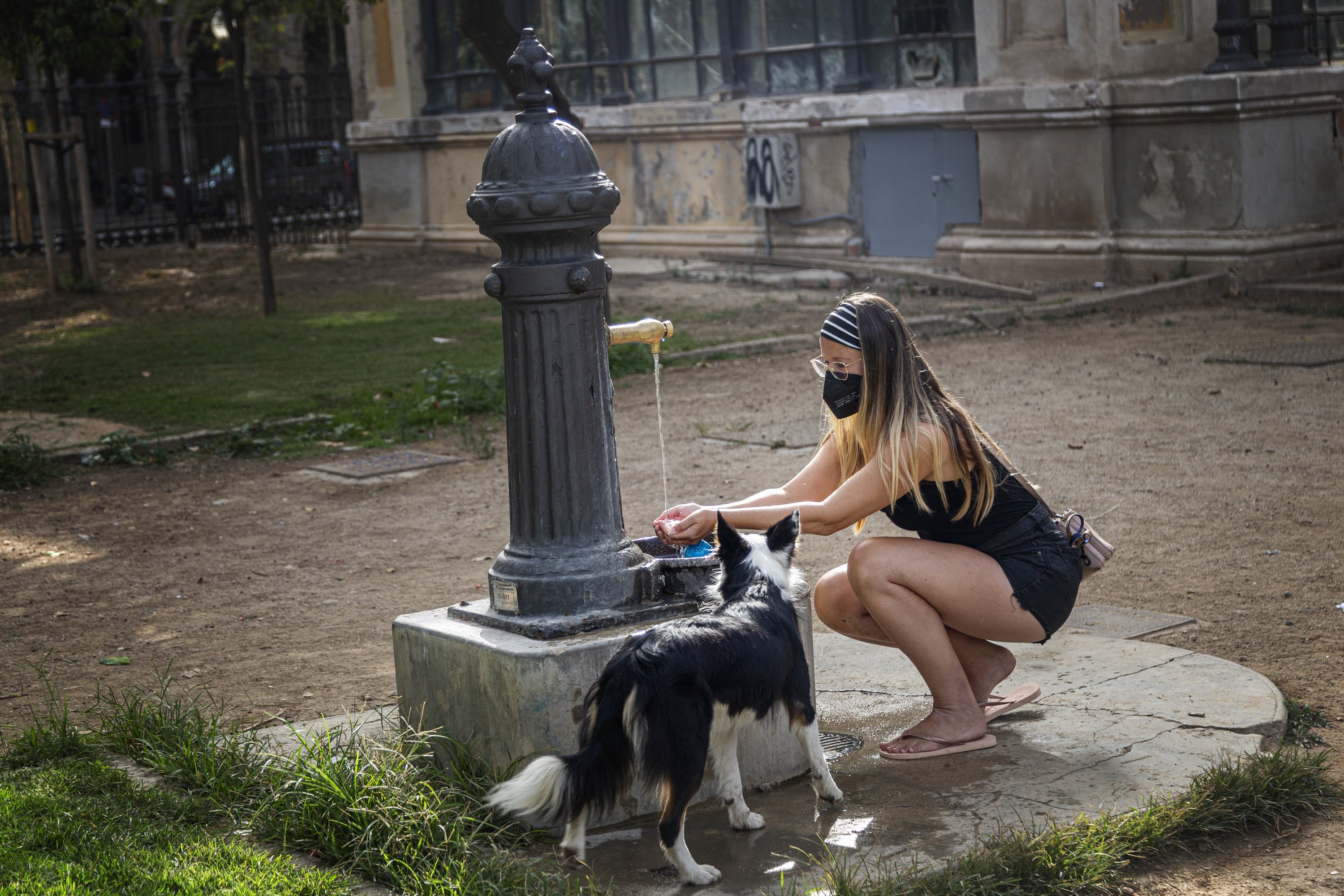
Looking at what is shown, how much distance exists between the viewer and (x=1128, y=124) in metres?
13.6

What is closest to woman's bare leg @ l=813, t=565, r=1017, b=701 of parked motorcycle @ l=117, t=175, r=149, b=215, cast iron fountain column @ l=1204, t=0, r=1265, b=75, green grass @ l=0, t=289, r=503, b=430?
green grass @ l=0, t=289, r=503, b=430

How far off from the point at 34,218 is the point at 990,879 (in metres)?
30.7

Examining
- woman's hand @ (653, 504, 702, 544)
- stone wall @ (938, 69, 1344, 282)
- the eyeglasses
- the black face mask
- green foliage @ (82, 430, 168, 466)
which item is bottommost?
green foliage @ (82, 430, 168, 466)

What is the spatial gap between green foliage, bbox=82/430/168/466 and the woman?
5.91 m

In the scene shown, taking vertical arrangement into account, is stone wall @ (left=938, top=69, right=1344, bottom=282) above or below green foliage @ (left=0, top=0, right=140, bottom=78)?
below

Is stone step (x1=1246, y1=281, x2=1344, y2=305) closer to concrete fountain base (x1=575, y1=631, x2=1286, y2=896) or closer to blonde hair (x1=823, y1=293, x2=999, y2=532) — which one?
concrete fountain base (x1=575, y1=631, x2=1286, y2=896)

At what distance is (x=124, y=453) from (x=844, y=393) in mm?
6269

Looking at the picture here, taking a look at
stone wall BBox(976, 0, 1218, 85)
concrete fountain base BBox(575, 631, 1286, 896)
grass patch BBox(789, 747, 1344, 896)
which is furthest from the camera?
stone wall BBox(976, 0, 1218, 85)

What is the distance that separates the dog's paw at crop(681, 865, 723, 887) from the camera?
327cm

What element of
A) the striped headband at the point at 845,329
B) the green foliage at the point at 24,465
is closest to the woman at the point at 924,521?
the striped headband at the point at 845,329

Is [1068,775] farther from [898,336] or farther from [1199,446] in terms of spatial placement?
[1199,446]

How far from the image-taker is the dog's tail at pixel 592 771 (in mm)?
3172

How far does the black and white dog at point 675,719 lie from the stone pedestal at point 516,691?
0.24m

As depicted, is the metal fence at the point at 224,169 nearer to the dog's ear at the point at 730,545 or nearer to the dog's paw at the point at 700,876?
the dog's ear at the point at 730,545
